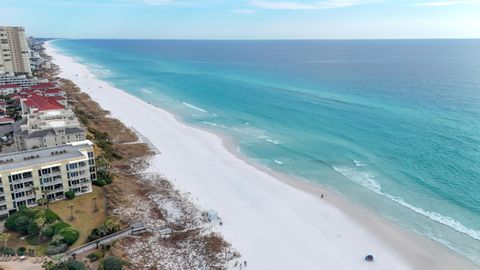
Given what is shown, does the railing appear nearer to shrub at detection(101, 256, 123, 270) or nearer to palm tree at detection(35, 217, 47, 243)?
shrub at detection(101, 256, 123, 270)

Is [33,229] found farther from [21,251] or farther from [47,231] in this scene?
[21,251]

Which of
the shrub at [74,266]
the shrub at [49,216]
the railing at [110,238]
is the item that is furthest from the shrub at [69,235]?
the shrub at [74,266]

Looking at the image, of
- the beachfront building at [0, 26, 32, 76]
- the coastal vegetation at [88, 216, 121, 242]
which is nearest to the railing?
the coastal vegetation at [88, 216, 121, 242]

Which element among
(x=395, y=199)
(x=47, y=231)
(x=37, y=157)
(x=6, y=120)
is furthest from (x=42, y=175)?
(x=395, y=199)

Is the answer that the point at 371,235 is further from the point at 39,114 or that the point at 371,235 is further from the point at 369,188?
the point at 39,114

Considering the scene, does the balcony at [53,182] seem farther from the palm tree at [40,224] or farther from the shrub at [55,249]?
the shrub at [55,249]

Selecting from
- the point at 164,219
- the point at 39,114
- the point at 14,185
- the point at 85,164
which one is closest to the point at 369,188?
the point at 164,219

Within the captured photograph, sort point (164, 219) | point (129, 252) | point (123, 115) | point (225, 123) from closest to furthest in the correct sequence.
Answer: point (129, 252)
point (164, 219)
point (225, 123)
point (123, 115)
